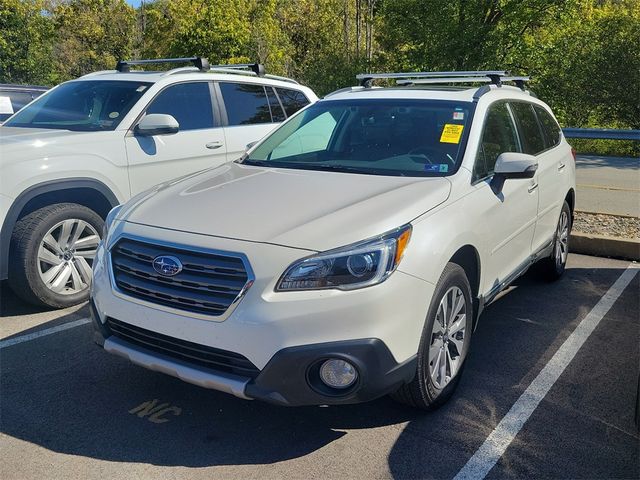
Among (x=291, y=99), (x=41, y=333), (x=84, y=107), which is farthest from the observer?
(x=291, y=99)

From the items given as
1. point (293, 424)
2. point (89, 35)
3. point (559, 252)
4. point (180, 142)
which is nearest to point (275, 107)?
point (180, 142)

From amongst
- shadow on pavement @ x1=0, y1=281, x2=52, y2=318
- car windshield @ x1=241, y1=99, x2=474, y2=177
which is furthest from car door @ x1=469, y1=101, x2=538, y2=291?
shadow on pavement @ x1=0, y1=281, x2=52, y2=318

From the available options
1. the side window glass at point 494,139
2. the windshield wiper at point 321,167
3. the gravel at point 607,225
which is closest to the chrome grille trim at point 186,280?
the windshield wiper at point 321,167

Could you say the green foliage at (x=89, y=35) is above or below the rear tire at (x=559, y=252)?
above

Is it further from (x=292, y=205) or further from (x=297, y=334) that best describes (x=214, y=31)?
(x=297, y=334)

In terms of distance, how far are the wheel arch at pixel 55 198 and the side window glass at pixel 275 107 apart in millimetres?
2339

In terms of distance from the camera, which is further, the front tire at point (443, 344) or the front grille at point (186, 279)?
the front tire at point (443, 344)

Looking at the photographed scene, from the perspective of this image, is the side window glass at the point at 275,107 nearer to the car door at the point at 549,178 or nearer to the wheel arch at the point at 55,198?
the wheel arch at the point at 55,198

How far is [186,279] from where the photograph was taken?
9.57 feet

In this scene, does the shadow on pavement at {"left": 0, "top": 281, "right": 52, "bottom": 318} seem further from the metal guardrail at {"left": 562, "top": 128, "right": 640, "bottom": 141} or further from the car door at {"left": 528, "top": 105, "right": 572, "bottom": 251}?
the metal guardrail at {"left": 562, "top": 128, "right": 640, "bottom": 141}

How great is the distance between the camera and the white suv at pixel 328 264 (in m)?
2.74

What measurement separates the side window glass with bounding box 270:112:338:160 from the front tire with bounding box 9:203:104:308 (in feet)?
5.88

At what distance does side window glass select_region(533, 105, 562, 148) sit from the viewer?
5352mm

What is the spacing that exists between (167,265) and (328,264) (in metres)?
0.80
